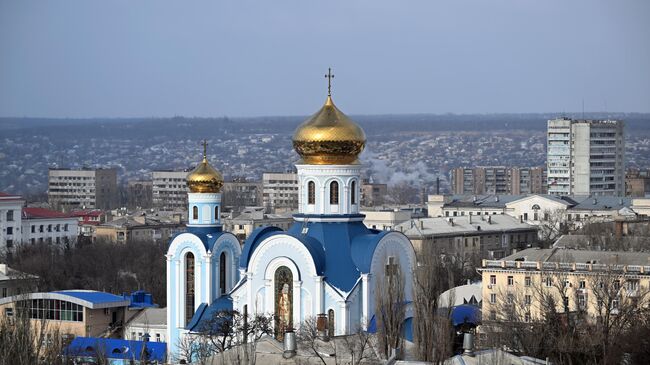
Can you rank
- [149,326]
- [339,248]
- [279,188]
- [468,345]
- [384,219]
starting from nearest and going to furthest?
[468,345], [339,248], [149,326], [384,219], [279,188]

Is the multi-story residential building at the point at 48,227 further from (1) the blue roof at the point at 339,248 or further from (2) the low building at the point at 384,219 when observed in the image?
(1) the blue roof at the point at 339,248

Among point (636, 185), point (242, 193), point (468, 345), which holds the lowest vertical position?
point (242, 193)

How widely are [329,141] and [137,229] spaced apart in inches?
1491

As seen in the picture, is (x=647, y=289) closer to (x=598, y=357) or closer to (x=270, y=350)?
(x=598, y=357)

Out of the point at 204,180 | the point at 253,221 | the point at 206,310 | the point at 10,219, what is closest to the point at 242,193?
the point at 253,221

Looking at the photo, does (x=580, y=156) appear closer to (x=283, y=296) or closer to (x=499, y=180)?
(x=499, y=180)

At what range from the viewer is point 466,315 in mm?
32938

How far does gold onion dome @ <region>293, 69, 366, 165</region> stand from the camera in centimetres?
3039

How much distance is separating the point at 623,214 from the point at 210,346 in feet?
122

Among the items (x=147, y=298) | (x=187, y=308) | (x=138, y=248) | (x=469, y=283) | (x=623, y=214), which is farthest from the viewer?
(x=623, y=214)

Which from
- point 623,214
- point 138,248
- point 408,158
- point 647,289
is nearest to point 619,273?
point 647,289

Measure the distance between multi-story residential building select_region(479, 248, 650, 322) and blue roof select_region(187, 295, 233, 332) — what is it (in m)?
4.21

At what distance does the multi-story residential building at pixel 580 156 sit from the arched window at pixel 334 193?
199 ft

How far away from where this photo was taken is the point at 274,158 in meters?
193
